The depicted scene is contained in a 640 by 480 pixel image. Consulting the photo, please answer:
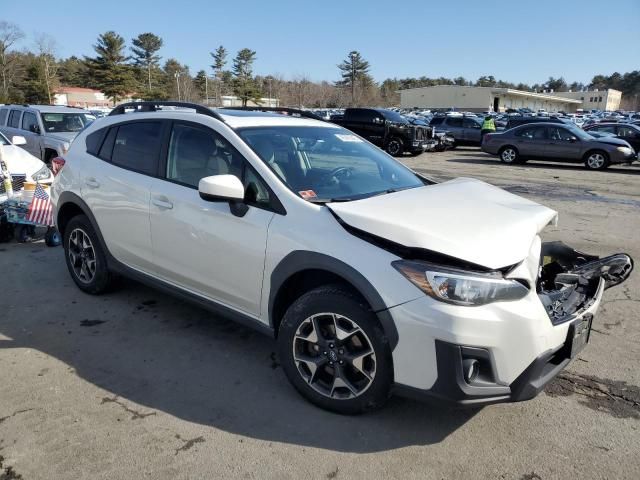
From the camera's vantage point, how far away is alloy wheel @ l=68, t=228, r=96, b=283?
15.2 feet

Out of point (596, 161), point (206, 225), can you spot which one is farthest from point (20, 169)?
point (596, 161)

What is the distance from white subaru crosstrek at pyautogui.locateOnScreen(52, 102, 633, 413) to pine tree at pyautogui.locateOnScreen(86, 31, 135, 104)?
7391 centimetres

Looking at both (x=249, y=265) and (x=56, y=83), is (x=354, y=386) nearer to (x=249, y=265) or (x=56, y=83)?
(x=249, y=265)

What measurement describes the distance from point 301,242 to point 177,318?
1923mm

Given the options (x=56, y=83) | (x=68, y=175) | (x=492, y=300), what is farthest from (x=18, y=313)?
(x=56, y=83)

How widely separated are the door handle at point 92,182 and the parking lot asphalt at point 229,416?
1.10m

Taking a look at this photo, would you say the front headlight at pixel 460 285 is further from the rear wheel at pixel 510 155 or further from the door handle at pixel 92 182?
the rear wheel at pixel 510 155

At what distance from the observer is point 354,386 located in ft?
9.26

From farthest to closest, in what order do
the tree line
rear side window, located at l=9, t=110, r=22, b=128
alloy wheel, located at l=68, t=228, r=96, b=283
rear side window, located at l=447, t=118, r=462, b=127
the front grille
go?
1. the tree line
2. rear side window, located at l=447, t=118, r=462, b=127
3. rear side window, located at l=9, t=110, r=22, b=128
4. the front grille
5. alloy wheel, located at l=68, t=228, r=96, b=283

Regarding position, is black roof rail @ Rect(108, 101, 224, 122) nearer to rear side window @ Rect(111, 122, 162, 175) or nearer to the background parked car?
rear side window @ Rect(111, 122, 162, 175)

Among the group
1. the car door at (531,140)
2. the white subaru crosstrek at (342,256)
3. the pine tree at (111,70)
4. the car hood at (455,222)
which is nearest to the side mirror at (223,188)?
the white subaru crosstrek at (342,256)

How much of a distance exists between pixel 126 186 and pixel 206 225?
1.09 metres

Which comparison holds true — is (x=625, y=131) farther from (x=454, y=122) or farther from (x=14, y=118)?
(x=14, y=118)

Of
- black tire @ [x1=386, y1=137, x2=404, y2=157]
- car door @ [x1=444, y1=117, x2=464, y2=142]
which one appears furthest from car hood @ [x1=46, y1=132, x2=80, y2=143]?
car door @ [x1=444, y1=117, x2=464, y2=142]
